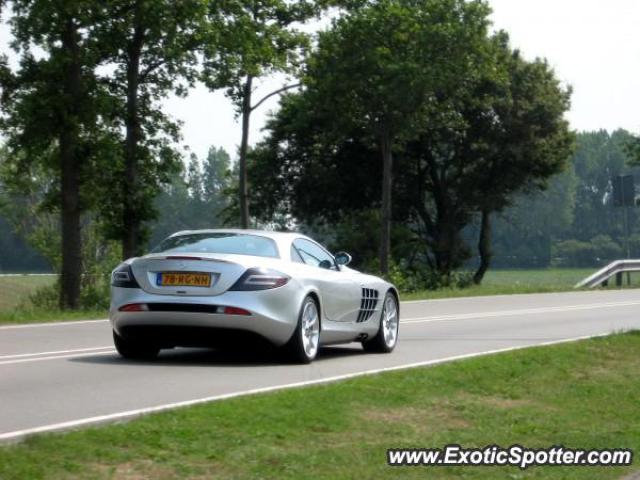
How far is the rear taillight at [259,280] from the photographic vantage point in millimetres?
13070

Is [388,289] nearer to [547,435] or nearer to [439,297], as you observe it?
[547,435]

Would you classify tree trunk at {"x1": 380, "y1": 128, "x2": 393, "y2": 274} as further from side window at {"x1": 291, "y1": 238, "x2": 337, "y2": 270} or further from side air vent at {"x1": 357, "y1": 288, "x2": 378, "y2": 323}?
side window at {"x1": 291, "y1": 238, "x2": 337, "y2": 270}

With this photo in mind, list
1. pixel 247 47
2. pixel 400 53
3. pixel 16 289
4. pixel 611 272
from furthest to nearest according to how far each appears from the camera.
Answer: pixel 16 289
pixel 611 272
pixel 400 53
pixel 247 47

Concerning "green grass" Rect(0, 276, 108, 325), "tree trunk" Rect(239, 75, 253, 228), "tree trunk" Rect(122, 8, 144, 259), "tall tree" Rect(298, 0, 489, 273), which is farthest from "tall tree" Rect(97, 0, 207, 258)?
"tall tree" Rect(298, 0, 489, 273)

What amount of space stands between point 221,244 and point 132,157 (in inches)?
907

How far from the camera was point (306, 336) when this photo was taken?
1374 cm

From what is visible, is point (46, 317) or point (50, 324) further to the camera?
point (46, 317)

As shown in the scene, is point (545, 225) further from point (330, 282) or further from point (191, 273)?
point (191, 273)

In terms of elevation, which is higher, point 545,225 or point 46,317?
point 545,225

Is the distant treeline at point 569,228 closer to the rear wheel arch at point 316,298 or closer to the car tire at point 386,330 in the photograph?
the car tire at point 386,330

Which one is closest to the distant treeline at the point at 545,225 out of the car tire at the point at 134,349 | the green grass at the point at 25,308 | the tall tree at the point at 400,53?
the green grass at the point at 25,308

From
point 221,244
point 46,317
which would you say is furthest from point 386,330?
point 46,317

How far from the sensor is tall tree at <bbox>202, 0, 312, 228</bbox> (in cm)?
3522

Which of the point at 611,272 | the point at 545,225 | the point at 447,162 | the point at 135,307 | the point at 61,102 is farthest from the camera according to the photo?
the point at 545,225
